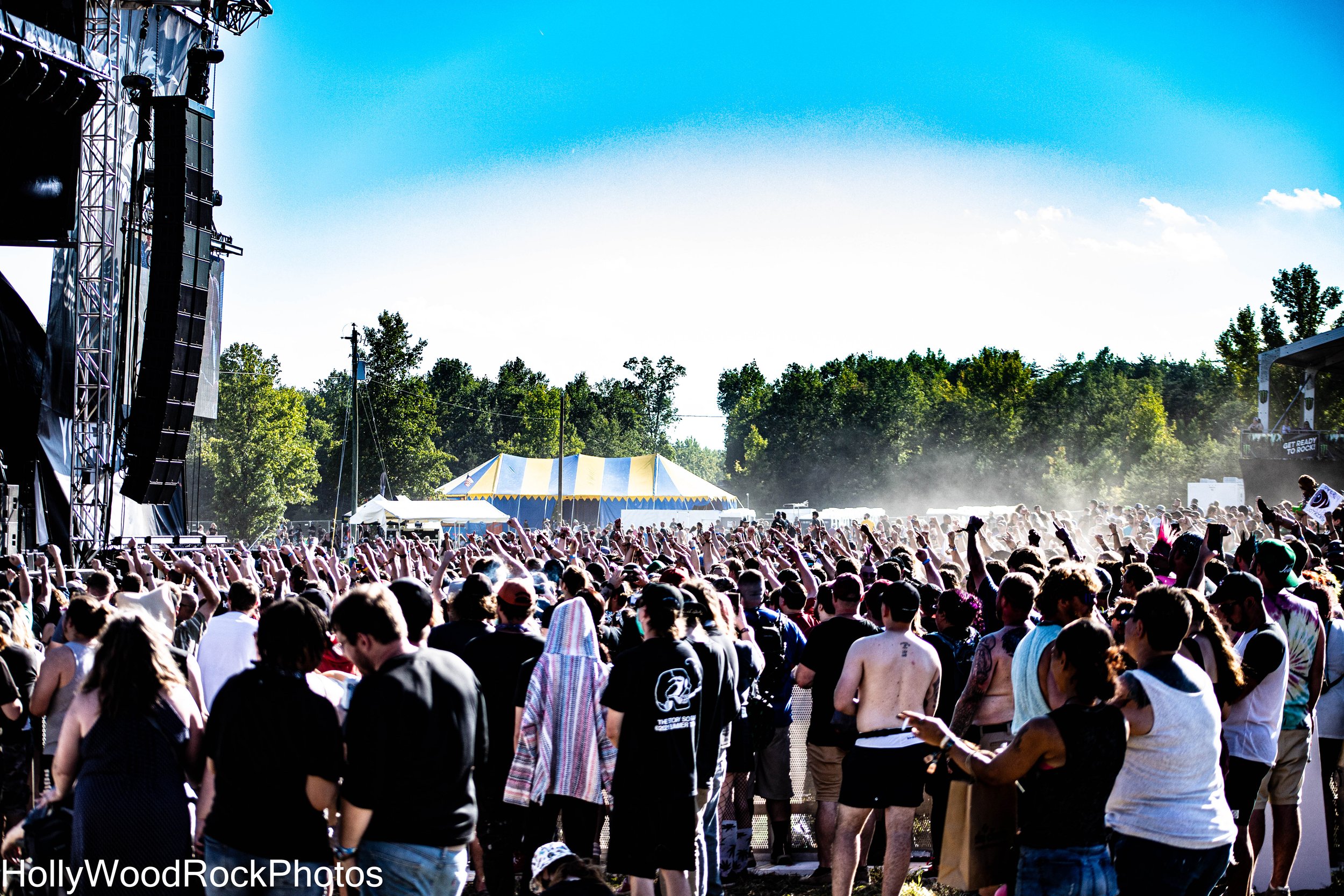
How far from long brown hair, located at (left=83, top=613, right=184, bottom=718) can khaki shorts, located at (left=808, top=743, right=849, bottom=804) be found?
3589 millimetres

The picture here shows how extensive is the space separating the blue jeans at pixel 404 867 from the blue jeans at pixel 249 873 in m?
0.16

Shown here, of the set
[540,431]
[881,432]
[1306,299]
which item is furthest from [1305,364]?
[540,431]

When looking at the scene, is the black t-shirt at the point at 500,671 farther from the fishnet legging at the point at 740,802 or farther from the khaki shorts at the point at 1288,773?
the khaki shorts at the point at 1288,773

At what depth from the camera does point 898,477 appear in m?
71.3

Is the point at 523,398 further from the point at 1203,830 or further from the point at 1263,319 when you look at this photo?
the point at 1203,830

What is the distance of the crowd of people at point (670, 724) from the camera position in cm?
317

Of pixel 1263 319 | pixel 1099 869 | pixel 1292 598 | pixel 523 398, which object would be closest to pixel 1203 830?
pixel 1099 869

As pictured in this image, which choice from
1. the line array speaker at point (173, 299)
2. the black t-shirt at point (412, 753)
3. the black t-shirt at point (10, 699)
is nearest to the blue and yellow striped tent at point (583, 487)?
the line array speaker at point (173, 299)

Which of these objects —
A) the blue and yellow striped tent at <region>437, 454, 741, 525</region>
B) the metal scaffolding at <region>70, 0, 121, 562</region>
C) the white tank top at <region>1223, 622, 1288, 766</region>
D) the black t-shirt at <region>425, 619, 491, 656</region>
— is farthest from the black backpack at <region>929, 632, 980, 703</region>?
the blue and yellow striped tent at <region>437, 454, 741, 525</region>

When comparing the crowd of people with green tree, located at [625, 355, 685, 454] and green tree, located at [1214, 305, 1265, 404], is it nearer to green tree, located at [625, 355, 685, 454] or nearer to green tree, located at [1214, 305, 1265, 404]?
green tree, located at [1214, 305, 1265, 404]

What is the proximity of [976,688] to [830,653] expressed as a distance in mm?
844

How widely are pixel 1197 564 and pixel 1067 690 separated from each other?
4197mm

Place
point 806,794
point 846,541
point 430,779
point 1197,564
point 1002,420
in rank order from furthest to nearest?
point 1002,420 → point 846,541 → point 806,794 → point 1197,564 → point 430,779

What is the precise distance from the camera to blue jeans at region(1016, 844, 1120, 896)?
3238 millimetres
